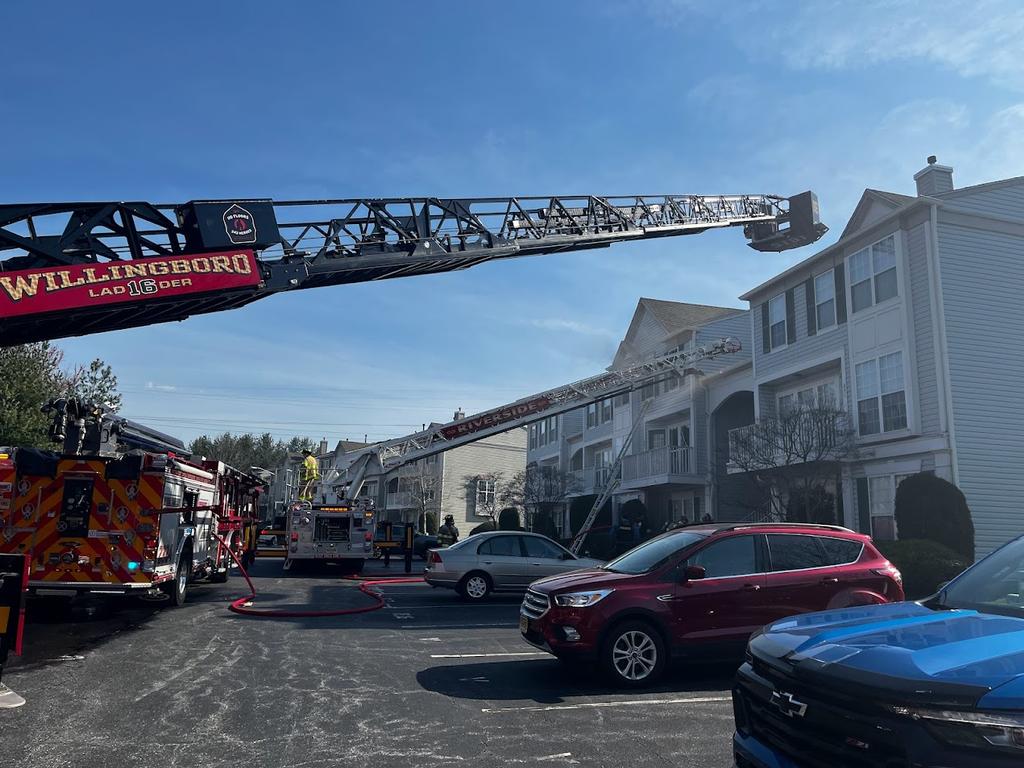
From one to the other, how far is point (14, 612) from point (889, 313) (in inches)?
727

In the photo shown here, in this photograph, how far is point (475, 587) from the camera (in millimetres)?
15227

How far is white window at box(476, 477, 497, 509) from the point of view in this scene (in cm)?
5409

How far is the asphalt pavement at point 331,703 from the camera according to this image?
18.1 feet

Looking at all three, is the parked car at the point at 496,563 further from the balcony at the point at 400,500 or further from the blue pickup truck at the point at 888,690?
the balcony at the point at 400,500

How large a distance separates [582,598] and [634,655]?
717 millimetres

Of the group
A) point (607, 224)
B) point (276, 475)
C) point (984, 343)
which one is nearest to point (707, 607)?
point (607, 224)

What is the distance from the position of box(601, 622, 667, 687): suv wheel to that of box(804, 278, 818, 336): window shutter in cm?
1638

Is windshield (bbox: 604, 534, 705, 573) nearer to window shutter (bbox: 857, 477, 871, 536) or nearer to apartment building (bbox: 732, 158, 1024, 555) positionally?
apartment building (bbox: 732, 158, 1024, 555)

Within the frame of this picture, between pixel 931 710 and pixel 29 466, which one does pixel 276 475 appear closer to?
pixel 29 466

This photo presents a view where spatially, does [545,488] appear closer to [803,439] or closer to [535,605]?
[803,439]

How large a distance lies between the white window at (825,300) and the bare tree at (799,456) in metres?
2.93

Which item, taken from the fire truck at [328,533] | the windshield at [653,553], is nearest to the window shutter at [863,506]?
the fire truck at [328,533]

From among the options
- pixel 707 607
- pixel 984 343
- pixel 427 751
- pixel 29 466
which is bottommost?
pixel 427 751

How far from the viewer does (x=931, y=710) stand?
10.1ft
